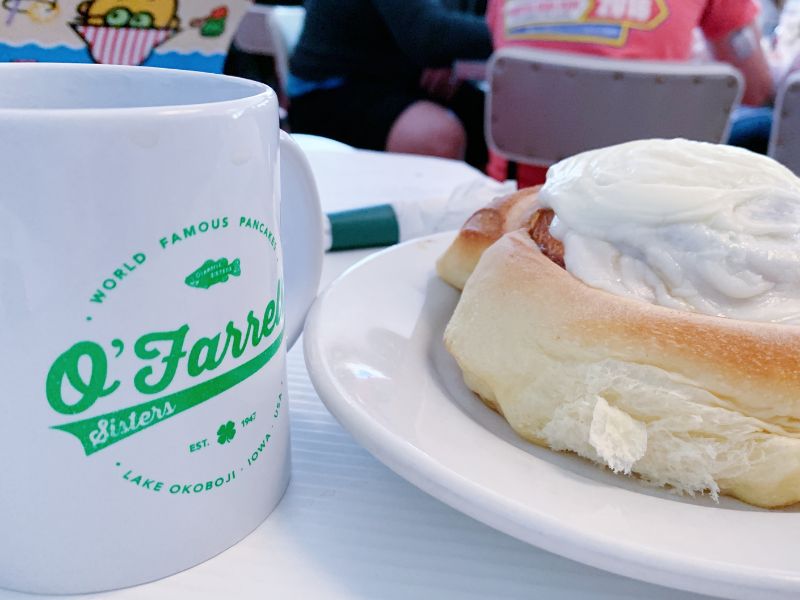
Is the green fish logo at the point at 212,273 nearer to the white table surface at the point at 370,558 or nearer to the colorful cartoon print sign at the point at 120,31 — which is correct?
the white table surface at the point at 370,558

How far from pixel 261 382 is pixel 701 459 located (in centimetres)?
23

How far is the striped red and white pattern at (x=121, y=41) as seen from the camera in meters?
0.87

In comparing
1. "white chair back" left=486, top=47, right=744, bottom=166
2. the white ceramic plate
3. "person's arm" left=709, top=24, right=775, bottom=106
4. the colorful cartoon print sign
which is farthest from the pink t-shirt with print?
the white ceramic plate

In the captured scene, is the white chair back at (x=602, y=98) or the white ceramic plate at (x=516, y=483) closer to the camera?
the white ceramic plate at (x=516, y=483)

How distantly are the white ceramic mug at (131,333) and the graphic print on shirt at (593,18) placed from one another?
1474mm

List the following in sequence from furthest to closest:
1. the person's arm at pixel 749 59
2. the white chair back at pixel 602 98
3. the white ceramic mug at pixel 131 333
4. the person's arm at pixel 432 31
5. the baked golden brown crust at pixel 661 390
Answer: the person's arm at pixel 432 31
the person's arm at pixel 749 59
the white chair back at pixel 602 98
the baked golden brown crust at pixel 661 390
the white ceramic mug at pixel 131 333

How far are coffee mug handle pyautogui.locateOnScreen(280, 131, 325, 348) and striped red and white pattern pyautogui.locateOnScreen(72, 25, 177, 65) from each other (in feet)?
1.80

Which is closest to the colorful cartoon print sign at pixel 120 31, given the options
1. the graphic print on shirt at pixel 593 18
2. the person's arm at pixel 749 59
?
the graphic print on shirt at pixel 593 18

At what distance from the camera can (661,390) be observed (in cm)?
38

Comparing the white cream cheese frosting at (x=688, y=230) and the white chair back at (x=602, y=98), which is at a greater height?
the white cream cheese frosting at (x=688, y=230)

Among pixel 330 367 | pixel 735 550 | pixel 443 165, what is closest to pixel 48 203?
pixel 330 367

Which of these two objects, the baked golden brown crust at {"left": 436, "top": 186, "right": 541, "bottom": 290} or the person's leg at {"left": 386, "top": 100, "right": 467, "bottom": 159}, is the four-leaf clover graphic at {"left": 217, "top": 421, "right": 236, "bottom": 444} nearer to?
the baked golden brown crust at {"left": 436, "top": 186, "right": 541, "bottom": 290}

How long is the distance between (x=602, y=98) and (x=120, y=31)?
1.05 m

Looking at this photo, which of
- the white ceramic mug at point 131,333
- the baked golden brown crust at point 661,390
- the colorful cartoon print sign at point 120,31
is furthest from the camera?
the colorful cartoon print sign at point 120,31
